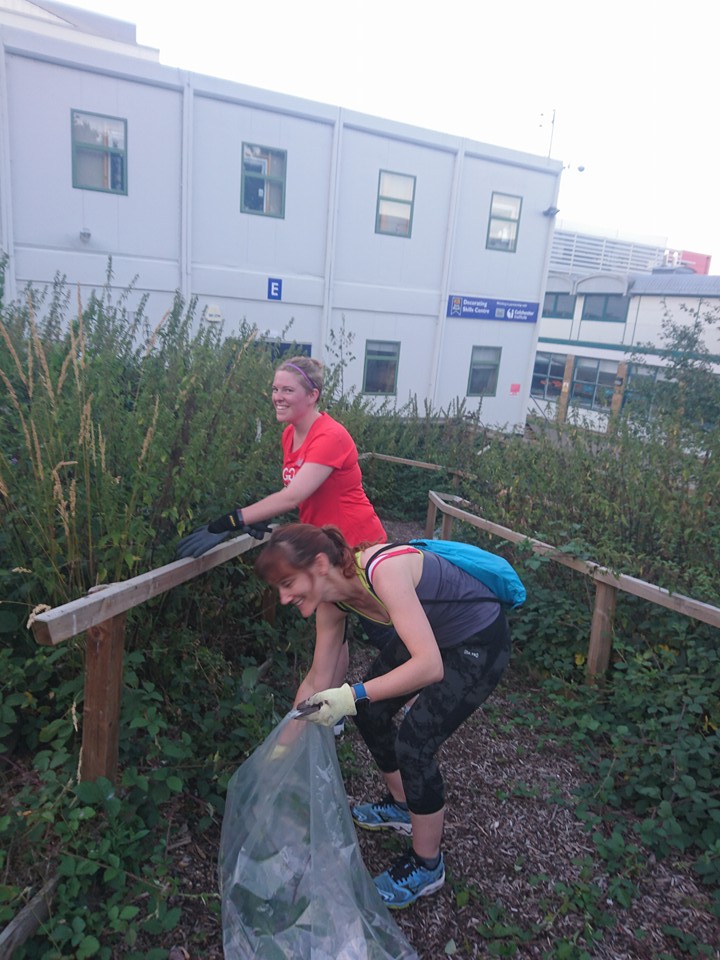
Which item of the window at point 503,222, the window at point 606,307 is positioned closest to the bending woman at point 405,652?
the window at point 503,222

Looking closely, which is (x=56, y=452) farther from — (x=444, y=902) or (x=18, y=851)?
(x=444, y=902)

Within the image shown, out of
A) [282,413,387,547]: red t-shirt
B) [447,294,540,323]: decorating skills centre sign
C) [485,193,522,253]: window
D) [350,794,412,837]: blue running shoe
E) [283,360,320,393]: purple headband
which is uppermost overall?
[485,193,522,253]: window

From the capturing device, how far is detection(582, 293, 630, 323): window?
104 ft

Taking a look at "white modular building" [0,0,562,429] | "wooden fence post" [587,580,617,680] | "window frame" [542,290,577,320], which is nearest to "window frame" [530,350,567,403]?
"window frame" [542,290,577,320]

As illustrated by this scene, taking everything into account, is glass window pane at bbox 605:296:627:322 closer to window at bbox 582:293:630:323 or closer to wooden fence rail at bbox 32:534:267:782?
window at bbox 582:293:630:323

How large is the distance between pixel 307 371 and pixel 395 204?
13.0m

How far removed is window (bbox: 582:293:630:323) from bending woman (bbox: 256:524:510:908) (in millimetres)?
32254

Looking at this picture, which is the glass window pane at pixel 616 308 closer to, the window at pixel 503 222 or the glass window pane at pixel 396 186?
the window at pixel 503 222

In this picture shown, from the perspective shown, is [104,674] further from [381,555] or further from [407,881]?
[407,881]

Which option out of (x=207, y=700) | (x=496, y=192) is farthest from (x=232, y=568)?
(x=496, y=192)

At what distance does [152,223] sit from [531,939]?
1251 cm

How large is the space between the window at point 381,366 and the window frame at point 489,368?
218cm

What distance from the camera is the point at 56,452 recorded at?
2701 millimetres

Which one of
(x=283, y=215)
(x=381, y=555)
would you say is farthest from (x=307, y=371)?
(x=283, y=215)
